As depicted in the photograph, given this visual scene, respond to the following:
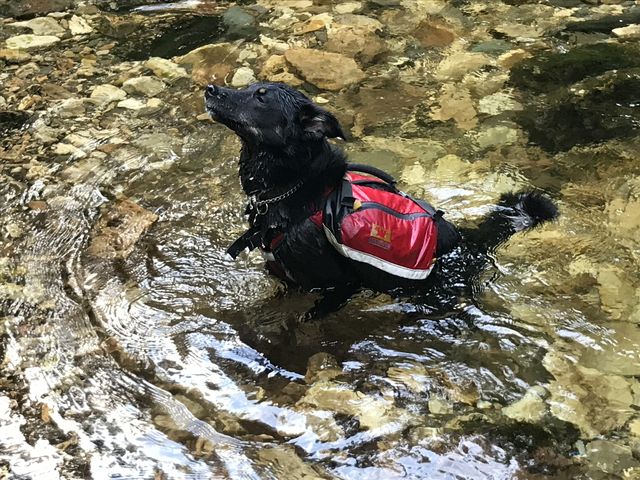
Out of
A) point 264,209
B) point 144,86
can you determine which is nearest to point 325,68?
point 144,86

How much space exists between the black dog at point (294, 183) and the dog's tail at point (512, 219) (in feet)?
0.13

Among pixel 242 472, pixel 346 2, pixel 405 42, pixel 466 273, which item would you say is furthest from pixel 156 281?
pixel 346 2

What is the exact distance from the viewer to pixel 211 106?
11.2 ft

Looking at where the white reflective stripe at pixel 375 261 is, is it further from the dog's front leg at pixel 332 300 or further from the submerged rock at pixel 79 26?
the submerged rock at pixel 79 26

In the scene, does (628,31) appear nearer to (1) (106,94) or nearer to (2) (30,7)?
(1) (106,94)

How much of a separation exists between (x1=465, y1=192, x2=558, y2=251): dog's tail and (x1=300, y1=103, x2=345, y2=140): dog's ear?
126cm

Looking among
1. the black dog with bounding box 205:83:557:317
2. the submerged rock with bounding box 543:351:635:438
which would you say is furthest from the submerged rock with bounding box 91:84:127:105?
the submerged rock with bounding box 543:351:635:438

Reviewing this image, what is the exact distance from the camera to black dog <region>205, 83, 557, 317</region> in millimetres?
3350

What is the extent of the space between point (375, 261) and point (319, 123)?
82 cm

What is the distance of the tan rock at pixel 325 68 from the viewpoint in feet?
20.5

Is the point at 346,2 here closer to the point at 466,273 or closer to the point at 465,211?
the point at 465,211

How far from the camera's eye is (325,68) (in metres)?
6.41

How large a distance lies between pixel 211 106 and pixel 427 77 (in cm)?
348

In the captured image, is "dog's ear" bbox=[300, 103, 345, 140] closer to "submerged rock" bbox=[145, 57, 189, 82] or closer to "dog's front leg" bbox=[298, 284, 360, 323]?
"dog's front leg" bbox=[298, 284, 360, 323]
